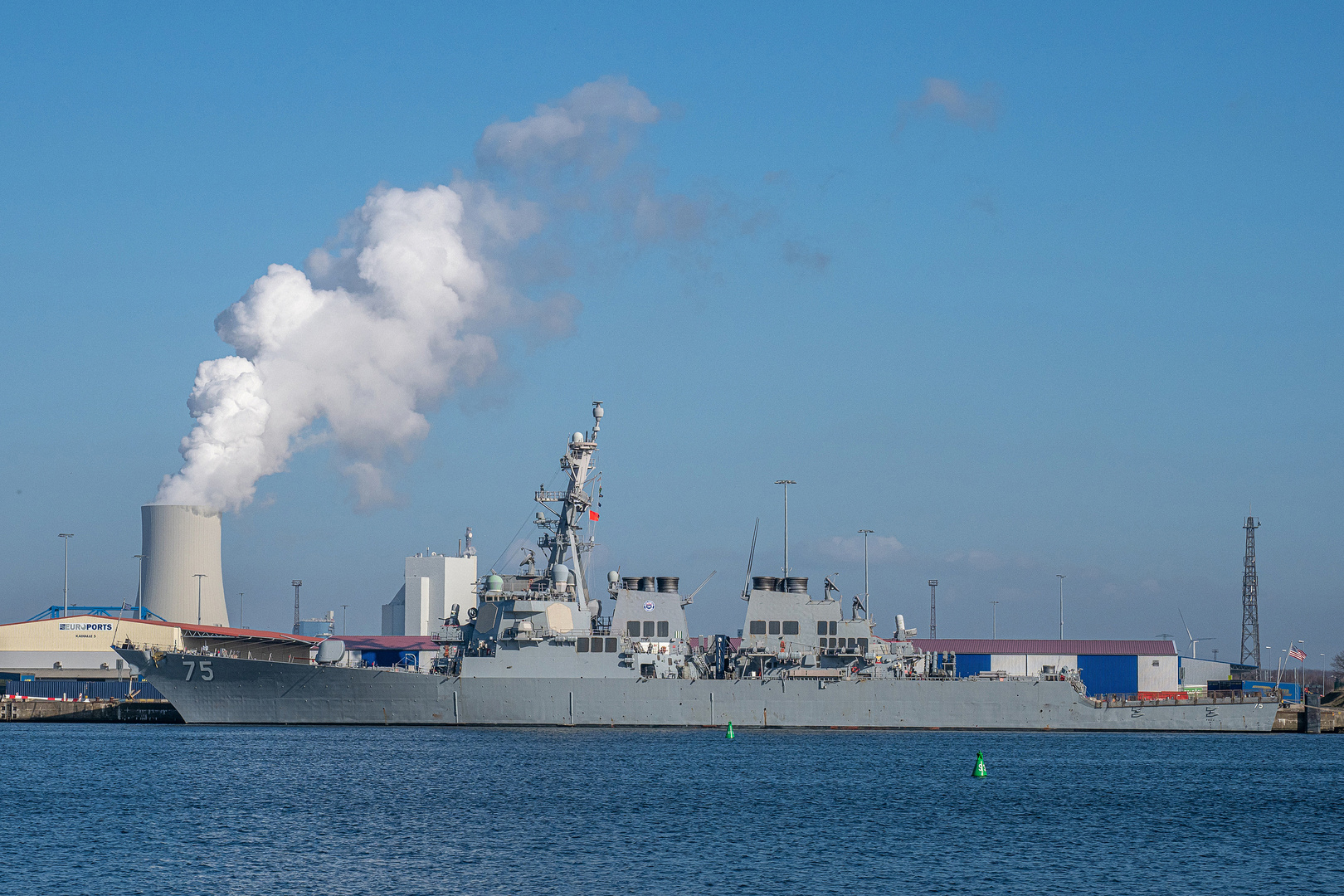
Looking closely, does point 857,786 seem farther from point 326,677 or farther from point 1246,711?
point 1246,711

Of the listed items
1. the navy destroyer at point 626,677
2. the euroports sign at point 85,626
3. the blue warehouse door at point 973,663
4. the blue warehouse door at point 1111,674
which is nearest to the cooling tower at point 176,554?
the euroports sign at point 85,626

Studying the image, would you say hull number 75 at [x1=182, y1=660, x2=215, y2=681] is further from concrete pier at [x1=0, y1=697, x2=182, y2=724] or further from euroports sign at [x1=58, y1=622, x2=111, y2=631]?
euroports sign at [x1=58, y1=622, x2=111, y2=631]

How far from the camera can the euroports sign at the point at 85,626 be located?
8688 cm

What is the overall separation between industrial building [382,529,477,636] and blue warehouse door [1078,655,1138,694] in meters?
52.6

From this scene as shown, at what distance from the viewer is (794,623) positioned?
181 ft

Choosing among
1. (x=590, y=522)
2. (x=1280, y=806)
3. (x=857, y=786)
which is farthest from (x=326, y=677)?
(x=1280, y=806)

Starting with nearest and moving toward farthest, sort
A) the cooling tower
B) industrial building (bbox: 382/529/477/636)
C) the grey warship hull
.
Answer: the grey warship hull
the cooling tower
industrial building (bbox: 382/529/477/636)

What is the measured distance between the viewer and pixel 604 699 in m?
52.9

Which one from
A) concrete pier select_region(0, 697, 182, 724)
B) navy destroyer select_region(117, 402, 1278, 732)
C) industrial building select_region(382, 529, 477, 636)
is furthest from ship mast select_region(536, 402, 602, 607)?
industrial building select_region(382, 529, 477, 636)

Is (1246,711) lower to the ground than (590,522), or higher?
lower

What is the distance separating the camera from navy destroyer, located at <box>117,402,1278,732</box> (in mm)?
53062

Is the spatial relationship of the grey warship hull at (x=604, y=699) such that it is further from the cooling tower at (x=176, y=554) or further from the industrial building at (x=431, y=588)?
the industrial building at (x=431, y=588)

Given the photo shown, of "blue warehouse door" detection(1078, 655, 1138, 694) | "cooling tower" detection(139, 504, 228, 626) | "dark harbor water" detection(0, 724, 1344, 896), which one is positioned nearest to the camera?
"dark harbor water" detection(0, 724, 1344, 896)

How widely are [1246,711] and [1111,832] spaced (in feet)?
105
